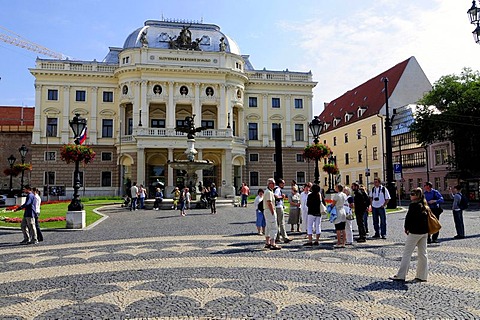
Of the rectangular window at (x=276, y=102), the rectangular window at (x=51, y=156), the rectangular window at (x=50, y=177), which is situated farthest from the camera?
the rectangular window at (x=276, y=102)

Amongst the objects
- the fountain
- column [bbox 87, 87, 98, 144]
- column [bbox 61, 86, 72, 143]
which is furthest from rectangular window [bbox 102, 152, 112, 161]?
the fountain

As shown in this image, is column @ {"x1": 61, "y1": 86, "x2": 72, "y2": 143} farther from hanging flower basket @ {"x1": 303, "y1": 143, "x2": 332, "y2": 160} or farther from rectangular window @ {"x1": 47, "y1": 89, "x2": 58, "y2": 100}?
hanging flower basket @ {"x1": 303, "y1": 143, "x2": 332, "y2": 160}

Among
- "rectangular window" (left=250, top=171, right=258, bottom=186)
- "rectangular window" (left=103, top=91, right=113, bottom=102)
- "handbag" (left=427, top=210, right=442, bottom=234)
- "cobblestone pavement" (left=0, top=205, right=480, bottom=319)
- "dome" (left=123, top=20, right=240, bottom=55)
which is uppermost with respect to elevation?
"dome" (left=123, top=20, right=240, bottom=55)

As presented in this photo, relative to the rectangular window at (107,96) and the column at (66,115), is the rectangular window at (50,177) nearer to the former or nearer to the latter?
the column at (66,115)

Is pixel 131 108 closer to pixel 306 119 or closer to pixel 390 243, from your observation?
pixel 306 119

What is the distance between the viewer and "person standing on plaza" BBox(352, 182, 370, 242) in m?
12.5

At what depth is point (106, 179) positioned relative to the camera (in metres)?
48.2

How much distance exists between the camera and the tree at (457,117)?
122 feet

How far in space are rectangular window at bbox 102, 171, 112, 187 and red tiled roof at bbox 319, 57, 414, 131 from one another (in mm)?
36822

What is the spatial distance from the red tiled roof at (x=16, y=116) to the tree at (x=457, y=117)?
6539 centimetres

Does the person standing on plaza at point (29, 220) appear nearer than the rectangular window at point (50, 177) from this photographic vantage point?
Yes

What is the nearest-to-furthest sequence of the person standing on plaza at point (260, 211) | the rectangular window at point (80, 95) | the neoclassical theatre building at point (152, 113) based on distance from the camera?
1. the person standing on plaza at point (260, 211)
2. the neoclassical theatre building at point (152, 113)
3. the rectangular window at point (80, 95)

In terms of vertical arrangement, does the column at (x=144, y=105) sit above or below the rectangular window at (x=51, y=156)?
above

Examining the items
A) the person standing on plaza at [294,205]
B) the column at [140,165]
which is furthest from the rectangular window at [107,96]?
the person standing on plaza at [294,205]
